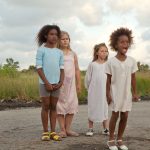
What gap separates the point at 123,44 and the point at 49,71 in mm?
1373

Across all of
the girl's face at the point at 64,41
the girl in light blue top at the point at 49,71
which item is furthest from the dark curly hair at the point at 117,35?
the girl's face at the point at 64,41

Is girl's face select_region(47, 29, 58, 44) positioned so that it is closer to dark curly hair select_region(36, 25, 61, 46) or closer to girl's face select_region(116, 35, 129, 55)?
dark curly hair select_region(36, 25, 61, 46)

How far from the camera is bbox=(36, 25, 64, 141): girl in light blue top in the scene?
7.64m

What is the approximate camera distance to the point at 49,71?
7.68m

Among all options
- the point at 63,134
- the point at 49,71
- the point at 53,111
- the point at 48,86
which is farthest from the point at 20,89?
the point at 48,86

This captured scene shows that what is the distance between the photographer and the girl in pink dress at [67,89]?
8.46 metres

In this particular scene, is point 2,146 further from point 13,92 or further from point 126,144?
point 13,92

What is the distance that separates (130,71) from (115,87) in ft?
1.05

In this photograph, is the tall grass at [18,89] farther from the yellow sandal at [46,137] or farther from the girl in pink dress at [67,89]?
the yellow sandal at [46,137]

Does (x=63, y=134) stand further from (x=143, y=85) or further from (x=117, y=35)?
(x=143, y=85)

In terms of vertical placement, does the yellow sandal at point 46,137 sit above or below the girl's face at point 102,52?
below

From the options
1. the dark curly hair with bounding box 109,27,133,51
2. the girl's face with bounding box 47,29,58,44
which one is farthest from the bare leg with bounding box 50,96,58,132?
the dark curly hair with bounding box 109,27,133,51

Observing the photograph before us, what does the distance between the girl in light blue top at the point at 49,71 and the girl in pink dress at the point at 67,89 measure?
0.50 meters

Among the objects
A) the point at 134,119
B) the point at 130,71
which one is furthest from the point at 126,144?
the point at 134,119
